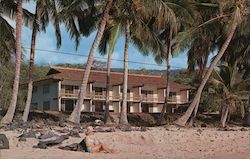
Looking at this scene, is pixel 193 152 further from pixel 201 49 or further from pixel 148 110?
pixel 148 110

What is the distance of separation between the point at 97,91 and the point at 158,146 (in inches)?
1471

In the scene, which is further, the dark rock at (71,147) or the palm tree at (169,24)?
the palm tree at (169,24)

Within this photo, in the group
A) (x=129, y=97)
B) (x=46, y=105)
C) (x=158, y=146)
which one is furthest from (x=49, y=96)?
(x=158, y=146)

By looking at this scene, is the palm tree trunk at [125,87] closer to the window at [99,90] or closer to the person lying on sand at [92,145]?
the person lying on sand at [92,145]

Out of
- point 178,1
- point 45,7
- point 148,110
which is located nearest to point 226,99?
point 178,1

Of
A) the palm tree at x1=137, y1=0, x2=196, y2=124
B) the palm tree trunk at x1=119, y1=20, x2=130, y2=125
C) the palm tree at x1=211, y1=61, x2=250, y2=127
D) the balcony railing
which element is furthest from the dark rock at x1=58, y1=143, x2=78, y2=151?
the balcony railing

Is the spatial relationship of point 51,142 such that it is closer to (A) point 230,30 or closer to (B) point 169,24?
(B) point 169,24

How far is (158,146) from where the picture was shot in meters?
17.2

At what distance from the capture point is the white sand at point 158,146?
12.7m

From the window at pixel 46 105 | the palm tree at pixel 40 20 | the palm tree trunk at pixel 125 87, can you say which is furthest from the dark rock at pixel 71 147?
the window at pixel 46 105

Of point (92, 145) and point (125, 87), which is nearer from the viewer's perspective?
point (92, 145)

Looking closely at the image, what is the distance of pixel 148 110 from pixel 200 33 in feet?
103

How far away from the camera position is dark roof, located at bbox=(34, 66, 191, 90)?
5022 centimetres

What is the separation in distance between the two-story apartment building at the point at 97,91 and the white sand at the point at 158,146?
3026 cm
